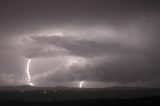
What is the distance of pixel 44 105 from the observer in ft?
331

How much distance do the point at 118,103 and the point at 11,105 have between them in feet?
118

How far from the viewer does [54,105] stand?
101 m

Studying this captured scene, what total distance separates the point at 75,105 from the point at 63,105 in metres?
4.18

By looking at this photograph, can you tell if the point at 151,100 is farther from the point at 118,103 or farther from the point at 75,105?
the point at 75,105

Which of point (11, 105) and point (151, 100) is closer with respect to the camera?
point (151, 100)

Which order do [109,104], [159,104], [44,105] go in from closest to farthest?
[159,104] < [109,104] < [44,105]

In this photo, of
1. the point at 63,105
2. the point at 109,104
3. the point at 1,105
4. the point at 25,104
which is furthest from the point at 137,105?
the point at 1,105

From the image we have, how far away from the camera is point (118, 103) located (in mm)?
95500

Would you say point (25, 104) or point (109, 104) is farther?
point (25, 104)

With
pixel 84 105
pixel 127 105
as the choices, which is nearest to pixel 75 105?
pixel 84 105

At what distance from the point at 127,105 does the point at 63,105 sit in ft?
71.1

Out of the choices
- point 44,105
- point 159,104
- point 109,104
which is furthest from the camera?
point 44,105

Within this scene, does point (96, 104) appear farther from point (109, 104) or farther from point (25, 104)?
point (25, 104)

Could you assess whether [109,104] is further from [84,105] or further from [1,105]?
[1,105]
